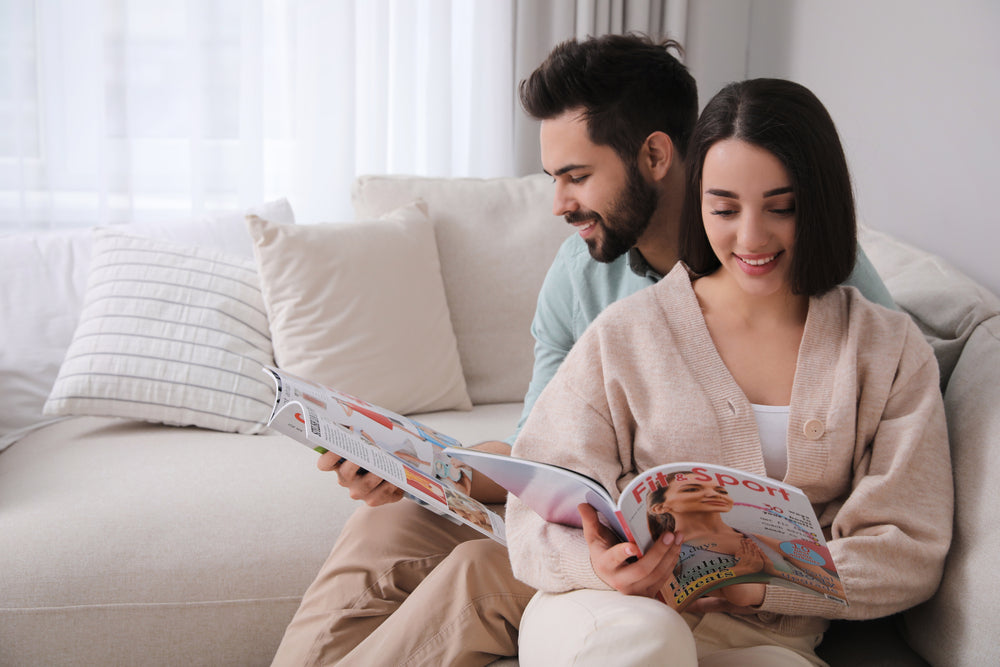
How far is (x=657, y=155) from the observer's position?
159 centimetres

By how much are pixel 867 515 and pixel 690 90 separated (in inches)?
33.5

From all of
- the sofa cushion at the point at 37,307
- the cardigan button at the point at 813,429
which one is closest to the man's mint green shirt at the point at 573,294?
the cardigan button at the point at 813,429

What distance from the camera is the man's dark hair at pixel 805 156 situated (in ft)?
3.68

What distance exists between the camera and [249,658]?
5.11ft

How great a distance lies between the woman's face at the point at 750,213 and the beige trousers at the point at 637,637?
437 millimetres

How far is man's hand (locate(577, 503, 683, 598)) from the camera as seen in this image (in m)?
1.02

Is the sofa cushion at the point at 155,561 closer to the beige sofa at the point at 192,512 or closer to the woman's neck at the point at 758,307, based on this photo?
the beige sofa at the point at 192,512

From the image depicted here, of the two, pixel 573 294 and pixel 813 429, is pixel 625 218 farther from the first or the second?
pixel 813 429

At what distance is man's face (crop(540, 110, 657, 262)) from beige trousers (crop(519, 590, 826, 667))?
655 millimetres

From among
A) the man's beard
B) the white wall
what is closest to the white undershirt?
the man's beard

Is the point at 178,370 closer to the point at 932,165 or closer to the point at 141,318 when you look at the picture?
the point at 141,318

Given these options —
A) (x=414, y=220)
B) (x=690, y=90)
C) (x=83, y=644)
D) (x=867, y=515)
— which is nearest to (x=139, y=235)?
(x=414, y=220)

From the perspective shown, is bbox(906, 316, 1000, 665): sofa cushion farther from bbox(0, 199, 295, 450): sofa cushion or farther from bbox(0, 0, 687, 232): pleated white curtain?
bbox(0, 0, 687, 232): pleated white curtain

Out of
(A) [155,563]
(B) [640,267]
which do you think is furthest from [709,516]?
(A) [155,563]
